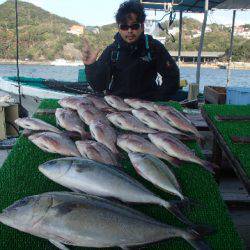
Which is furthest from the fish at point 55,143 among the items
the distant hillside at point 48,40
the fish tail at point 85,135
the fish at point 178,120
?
the distant hillside at point 48,40

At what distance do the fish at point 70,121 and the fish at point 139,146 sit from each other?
412mm

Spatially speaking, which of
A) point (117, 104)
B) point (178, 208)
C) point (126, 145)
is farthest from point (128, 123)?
point (178, 208)

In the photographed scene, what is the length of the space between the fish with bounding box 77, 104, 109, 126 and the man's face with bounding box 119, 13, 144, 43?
1699 millimetres

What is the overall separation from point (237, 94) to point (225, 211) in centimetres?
684

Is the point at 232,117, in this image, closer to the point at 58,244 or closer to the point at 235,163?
the point at 235,163

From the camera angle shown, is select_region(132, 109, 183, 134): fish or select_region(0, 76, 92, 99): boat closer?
select_region(132, 109, 183, 134): fish

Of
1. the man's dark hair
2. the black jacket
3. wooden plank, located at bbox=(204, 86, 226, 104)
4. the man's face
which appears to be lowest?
wooden plank, located at bbox=(204, 86, 226, 104)

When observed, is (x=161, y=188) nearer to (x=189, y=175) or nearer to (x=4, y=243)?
(x=189, y=175)

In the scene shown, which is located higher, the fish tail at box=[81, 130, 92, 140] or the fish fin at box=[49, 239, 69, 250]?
the fish tail at box=[81, 130, 92, 140]

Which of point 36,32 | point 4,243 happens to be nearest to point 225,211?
point 4,243

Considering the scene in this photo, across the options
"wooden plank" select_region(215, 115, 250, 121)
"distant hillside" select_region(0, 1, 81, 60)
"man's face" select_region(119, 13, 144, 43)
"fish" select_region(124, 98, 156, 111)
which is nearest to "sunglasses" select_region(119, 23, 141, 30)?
"man's face" select_region(119, 13, 144, 43)

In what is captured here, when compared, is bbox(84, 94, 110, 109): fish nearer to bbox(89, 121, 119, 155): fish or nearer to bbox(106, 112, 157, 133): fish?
bbox(106, 112, 157, 133): fish

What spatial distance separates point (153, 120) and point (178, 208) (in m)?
1.48

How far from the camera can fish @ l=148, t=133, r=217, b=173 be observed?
278 centimetres
